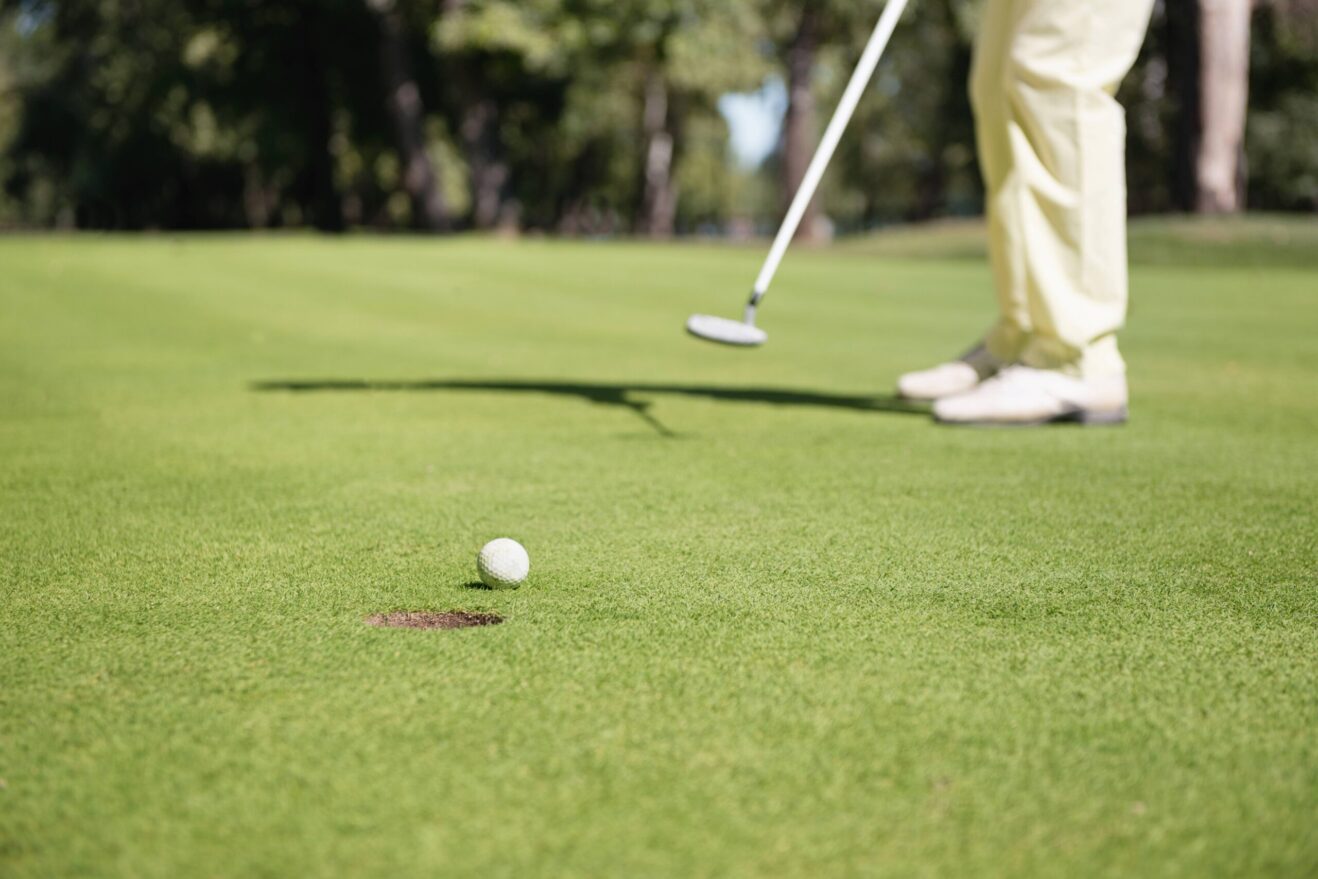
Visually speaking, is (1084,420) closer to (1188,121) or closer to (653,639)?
(653,639)

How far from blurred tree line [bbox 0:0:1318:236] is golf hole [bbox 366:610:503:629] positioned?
20.4 meters

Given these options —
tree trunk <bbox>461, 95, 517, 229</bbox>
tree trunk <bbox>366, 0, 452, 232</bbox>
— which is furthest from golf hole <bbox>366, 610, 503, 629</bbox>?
tree trunk <bbox>461, 95, 517, 229</bbox>

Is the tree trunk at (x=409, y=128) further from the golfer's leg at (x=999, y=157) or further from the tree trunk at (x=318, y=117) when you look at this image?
the golfer's leg at (x=999, y=157)

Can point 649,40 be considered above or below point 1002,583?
above

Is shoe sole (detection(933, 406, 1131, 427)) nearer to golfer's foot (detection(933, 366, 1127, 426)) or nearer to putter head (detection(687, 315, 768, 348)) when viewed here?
golfer's foot (detection(933, 366, 1127, 426))

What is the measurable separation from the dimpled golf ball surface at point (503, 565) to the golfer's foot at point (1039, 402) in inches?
114

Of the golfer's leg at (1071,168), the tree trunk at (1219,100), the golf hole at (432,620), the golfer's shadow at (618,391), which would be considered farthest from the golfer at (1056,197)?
the tree trunk at (1219,100)

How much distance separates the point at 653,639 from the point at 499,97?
36.5 metres

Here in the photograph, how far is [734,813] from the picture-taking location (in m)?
1.89

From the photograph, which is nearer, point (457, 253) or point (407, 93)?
point (457, 253)

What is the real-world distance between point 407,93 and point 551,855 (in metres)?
30.3

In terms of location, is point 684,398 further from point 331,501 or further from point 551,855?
point 551,855

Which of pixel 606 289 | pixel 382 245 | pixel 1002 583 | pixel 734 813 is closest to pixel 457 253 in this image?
pixel 382 245

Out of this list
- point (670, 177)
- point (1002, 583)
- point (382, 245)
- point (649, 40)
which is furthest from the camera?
A: point (670, 177)
